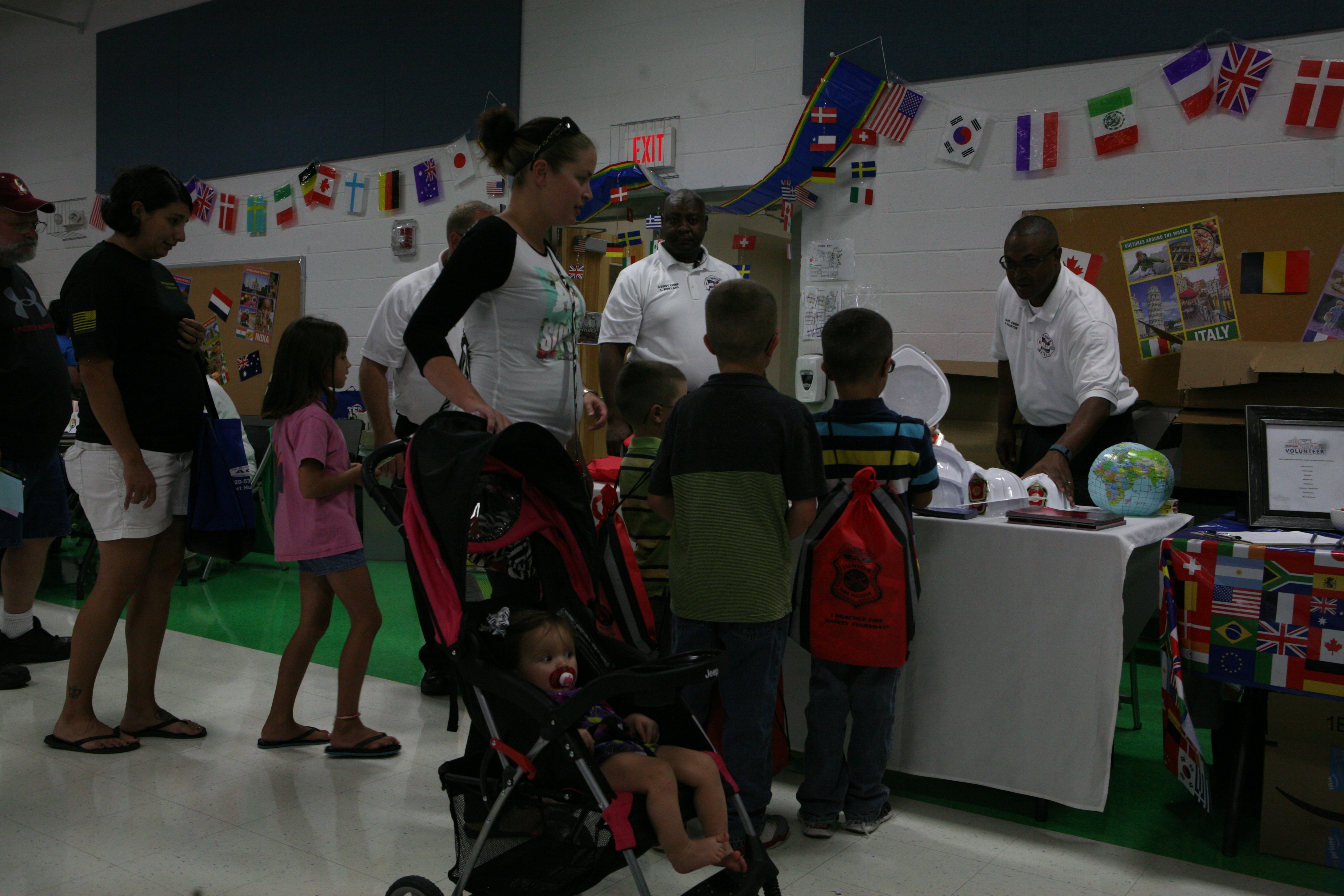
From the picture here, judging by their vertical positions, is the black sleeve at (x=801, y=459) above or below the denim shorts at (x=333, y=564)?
above

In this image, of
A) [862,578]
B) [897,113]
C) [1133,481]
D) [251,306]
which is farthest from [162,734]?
[251,306]

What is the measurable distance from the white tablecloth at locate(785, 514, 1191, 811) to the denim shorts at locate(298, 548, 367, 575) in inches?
62.8

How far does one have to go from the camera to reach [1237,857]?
2.29 m

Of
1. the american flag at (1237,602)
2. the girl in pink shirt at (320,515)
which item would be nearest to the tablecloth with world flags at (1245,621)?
the american flag at (1237,602)

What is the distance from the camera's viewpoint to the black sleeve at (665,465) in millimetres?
2219

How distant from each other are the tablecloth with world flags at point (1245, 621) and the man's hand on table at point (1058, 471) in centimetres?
47

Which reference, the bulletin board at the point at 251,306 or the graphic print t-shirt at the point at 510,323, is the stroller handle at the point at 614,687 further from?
the bulletin board at the point at 251,306

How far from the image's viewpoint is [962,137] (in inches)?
189

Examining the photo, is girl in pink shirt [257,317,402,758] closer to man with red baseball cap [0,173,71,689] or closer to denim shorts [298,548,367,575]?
denim shorts [298,548,367,575]

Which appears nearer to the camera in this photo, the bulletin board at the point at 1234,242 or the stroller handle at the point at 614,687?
the stroller handle at the point at 614,687

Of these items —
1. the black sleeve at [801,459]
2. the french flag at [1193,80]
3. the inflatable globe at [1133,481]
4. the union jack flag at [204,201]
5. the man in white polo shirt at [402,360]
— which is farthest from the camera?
the union jack flag at [204,201]

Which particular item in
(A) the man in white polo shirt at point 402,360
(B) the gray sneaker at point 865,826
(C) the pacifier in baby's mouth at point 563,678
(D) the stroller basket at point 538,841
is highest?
(A) the man in white polo shirt at point 402,360

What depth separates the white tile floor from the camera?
7.07 feet

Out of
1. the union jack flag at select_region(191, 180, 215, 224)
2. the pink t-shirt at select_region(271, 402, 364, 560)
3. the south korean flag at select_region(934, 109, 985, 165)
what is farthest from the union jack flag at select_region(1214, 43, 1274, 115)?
the union jack flag at select_region(191, 180, 215, 224)
